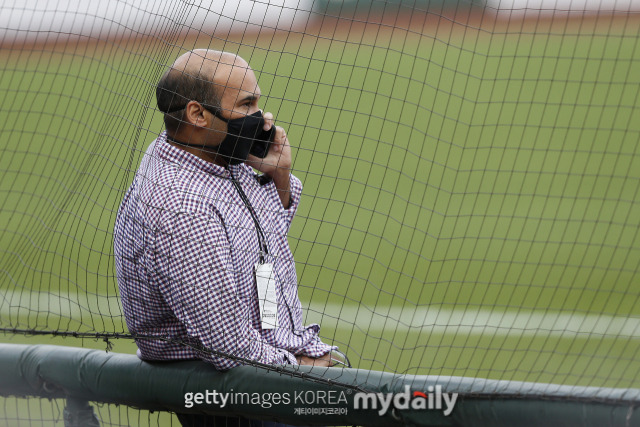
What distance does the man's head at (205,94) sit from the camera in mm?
1953

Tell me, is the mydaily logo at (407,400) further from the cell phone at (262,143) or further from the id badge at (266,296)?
the cell phone at (262,143)

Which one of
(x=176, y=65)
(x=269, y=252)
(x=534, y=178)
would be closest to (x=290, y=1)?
(x=176, y=65)

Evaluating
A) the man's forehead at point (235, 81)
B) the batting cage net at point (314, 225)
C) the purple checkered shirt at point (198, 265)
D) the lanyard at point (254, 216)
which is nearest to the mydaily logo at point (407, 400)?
the batting cage net at point (314, 225)

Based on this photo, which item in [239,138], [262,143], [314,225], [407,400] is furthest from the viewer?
[314,225]

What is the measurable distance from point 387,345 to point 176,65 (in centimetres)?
258

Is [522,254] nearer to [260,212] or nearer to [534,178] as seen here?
[534,178]

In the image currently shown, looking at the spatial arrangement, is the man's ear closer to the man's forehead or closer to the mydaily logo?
the man's forehead

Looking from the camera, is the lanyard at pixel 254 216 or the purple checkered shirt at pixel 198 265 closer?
the purple checkered shirt at pixel 198 265

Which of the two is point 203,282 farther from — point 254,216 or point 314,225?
point 314,225

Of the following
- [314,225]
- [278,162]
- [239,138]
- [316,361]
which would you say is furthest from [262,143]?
[314,225]

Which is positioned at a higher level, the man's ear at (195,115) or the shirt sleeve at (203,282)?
the man's ear at (195,115)

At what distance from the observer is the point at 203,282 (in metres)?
1.74

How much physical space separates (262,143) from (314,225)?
441 cm

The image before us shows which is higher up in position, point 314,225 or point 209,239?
point 314,225
